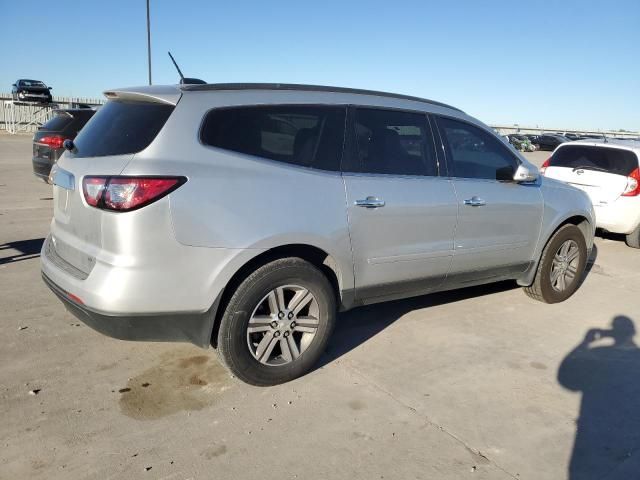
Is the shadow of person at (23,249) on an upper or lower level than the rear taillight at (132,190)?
lower

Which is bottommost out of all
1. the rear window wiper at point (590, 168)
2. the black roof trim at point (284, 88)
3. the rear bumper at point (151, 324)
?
the rear bumper at point (151, 324)

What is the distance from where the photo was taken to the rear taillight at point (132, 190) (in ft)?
8.88

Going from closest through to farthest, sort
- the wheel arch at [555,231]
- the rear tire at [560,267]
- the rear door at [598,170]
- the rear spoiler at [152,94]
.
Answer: the rear spoiler at [152,94], the wheel arch at [555,231], the rear tire at [560,267], the rear door at [598,170]

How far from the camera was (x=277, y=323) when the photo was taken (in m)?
3.22

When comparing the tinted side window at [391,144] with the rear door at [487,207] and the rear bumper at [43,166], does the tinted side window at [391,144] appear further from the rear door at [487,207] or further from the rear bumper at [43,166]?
the rear bumper at [43,166]

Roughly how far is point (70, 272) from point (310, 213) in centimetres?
145

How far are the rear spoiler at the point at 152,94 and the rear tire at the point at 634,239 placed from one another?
736cm

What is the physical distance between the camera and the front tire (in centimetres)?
304

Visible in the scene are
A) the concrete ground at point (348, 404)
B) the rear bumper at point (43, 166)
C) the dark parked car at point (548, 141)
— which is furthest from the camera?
the dark parked car at point (548, 141)

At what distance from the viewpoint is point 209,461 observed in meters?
2.55

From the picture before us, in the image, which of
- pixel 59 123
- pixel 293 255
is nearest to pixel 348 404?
pixel 293 255

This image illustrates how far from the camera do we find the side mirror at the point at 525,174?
4.41 meters

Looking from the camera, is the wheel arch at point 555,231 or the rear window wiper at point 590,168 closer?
the wheel arch at point 555,231

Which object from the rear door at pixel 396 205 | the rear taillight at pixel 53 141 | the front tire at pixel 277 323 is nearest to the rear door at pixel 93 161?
the front tire at pixel 277 323
